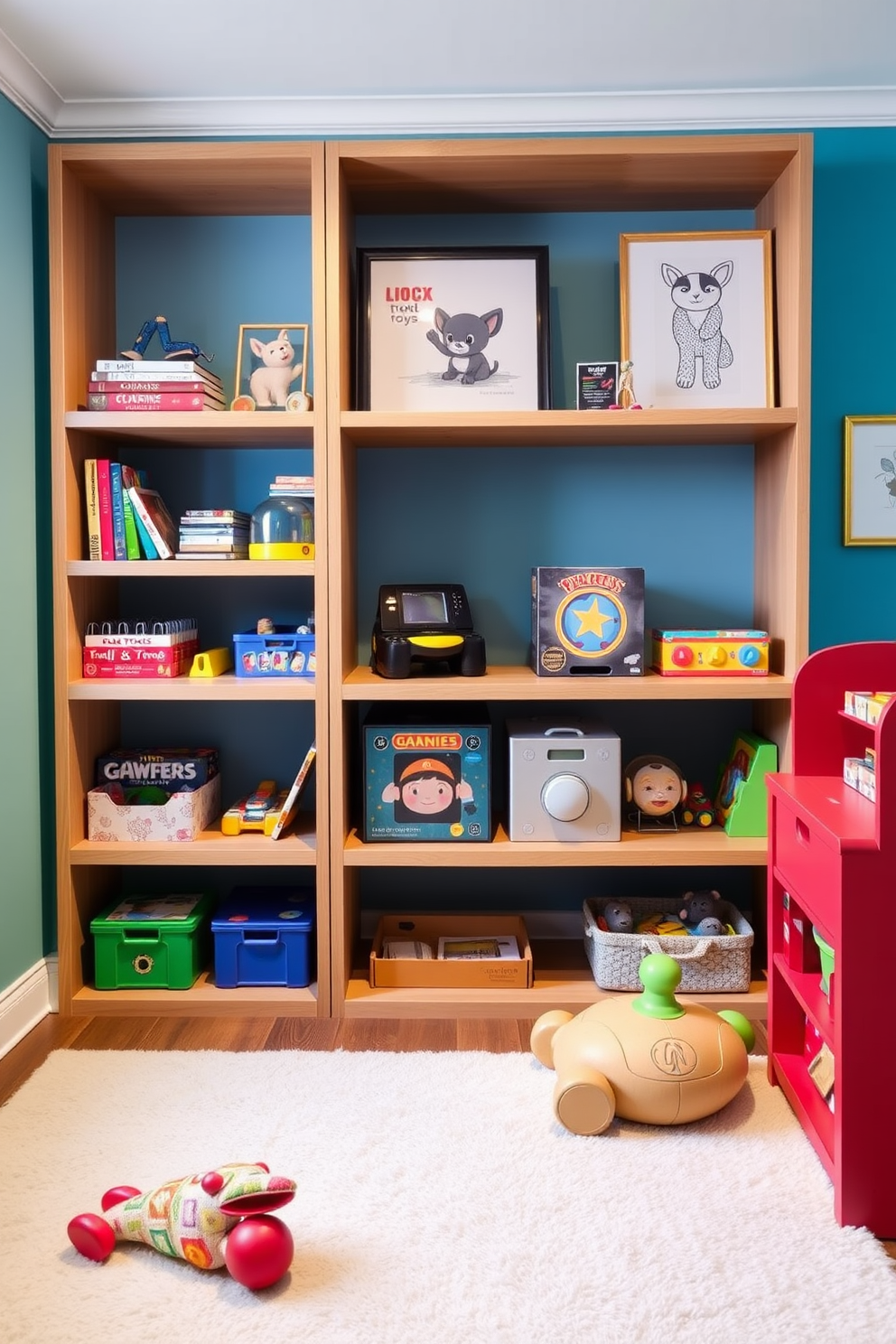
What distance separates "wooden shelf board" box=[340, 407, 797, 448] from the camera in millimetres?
2445

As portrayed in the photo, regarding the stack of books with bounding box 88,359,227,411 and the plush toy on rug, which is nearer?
the plush toy on rug

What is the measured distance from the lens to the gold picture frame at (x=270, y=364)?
268 cm

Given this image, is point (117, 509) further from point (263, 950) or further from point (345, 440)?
point (263, 950)

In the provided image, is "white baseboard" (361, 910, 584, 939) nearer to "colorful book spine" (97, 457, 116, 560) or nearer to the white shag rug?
the white shag rug

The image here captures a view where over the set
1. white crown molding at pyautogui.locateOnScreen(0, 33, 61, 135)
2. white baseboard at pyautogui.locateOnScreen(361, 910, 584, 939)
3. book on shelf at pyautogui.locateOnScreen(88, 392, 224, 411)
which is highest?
white crown molding at pyautogui.locateOnScreen(0, 33, 61, 135)

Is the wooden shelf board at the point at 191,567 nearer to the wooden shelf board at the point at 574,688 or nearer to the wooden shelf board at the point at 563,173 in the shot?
the wooden shelf board at the point at 574,688

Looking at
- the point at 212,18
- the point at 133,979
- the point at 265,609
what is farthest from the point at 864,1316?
the point at 212,18

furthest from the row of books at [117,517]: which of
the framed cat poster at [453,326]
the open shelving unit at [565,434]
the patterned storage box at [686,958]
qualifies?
the patterned storage box at [686,958]

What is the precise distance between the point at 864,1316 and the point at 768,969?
74 centimetres

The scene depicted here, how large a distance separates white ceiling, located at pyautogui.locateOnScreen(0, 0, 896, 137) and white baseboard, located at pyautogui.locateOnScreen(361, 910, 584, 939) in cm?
207

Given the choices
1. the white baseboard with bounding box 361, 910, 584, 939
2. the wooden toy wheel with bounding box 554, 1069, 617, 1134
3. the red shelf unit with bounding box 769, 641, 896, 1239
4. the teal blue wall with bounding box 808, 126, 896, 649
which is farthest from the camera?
the white baseboard with bounding box 361, 910, 584, 939

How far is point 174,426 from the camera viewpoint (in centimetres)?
250

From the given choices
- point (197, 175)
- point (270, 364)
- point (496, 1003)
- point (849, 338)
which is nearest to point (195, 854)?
point (496, 1003)

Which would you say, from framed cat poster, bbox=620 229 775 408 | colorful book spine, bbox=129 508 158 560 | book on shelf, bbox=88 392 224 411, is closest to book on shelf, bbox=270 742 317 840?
colorful book spine, bbox=129 508 158 560
